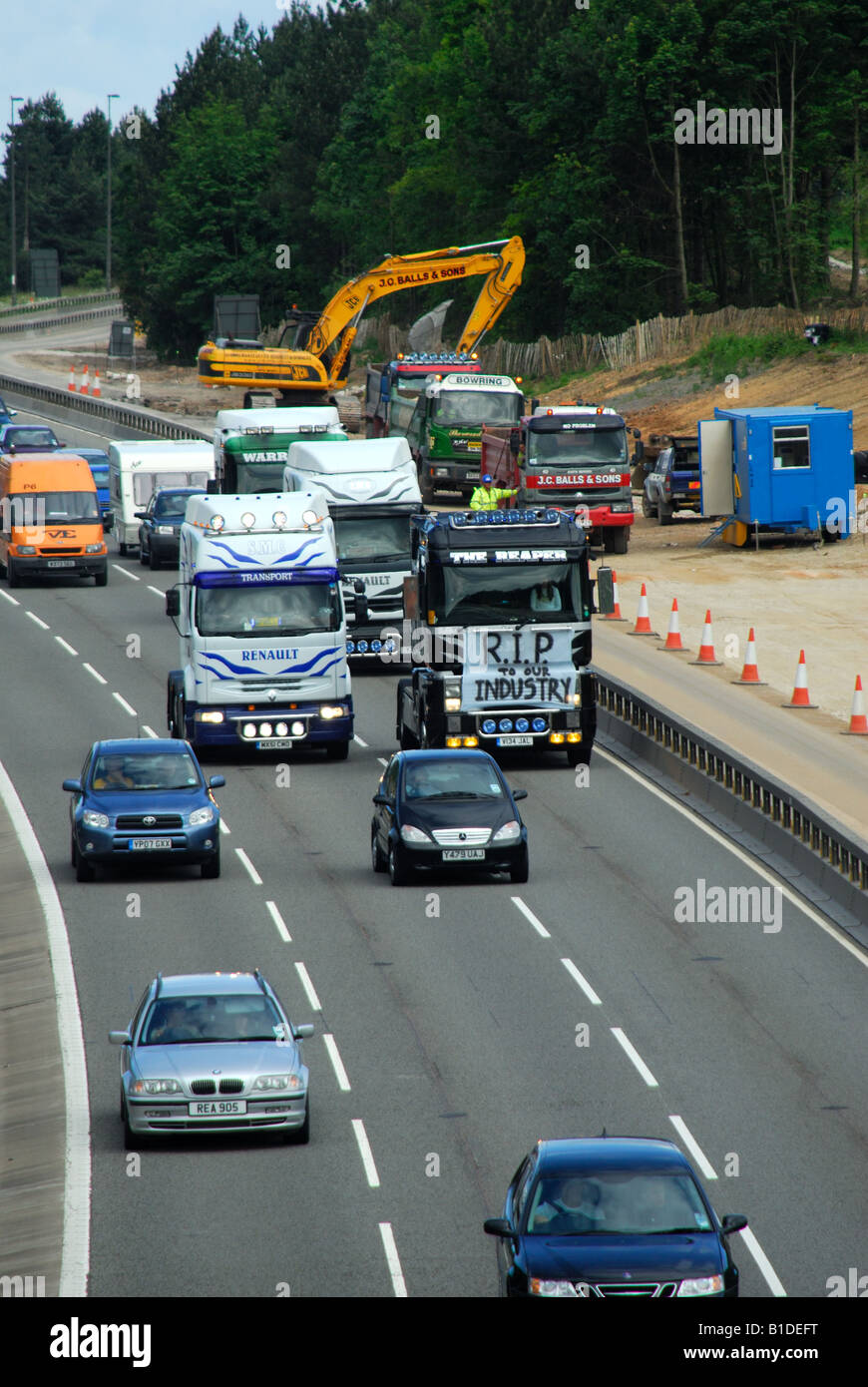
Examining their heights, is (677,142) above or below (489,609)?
above

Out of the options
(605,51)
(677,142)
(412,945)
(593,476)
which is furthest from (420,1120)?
(605,51)

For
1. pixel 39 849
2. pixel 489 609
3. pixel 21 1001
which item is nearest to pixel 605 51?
pixel 489 609

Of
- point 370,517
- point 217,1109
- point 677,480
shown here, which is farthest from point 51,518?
point 217,1109

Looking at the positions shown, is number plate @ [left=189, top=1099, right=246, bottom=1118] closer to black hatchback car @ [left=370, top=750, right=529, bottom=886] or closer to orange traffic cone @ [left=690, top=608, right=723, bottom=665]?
black hatchback car @ [left=370, top=750, right=529, bottom=886]

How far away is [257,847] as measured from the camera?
1190 inches

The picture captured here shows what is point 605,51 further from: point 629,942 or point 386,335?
point 629,942

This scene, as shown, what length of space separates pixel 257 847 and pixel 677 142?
60.0 meters

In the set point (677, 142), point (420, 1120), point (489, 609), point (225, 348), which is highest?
point (677, 142)

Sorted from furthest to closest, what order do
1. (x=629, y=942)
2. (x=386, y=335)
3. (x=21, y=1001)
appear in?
(x=386, y=335) < (x=629, y=942) < (x=21, y=1001)

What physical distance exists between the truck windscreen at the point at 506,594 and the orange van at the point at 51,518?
21.1m


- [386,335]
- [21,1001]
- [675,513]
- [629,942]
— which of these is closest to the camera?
[21,1001]

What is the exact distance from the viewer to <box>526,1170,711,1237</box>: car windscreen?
1398 centimetres

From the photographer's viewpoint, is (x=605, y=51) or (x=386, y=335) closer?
(x=605, y=51)

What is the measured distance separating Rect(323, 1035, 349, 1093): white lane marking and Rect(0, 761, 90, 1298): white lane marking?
7.84ft
